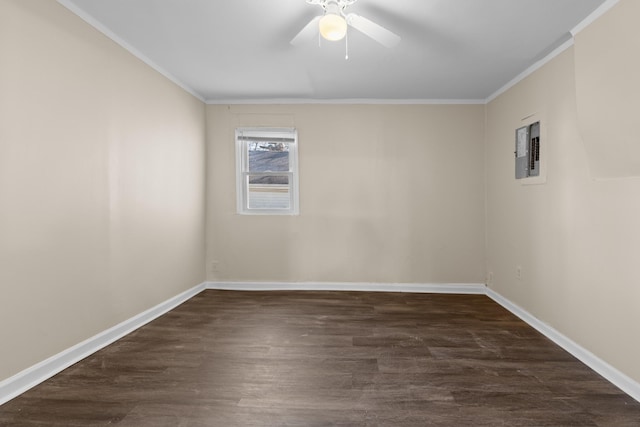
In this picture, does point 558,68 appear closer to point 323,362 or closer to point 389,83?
point 389,83

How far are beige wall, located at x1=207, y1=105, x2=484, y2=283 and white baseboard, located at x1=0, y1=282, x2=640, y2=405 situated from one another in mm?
90

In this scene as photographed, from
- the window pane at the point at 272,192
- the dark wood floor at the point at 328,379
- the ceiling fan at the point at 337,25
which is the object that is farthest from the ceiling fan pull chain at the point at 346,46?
the dark wood floor at the point at 328,379

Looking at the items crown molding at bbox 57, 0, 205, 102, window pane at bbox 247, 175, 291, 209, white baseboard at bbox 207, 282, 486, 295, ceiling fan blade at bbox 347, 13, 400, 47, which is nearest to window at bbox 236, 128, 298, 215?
window pane at bbox 247, 175, 291, 209

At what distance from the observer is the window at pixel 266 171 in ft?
15.9

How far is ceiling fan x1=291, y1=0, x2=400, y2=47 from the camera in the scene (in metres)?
2.03

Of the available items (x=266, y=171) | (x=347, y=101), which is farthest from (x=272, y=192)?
(x=347, y=101)

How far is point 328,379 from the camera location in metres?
2.35

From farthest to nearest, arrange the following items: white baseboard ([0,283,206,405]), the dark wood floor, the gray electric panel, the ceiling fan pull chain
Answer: the gray electric panel → the ceiling fan pull chain → white baseboard ([0,283,206,405]) → the dark wood floor

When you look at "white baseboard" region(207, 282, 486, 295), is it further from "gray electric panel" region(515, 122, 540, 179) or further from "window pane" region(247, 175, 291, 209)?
"gray electric panel" region(515, 122, 540, 179)

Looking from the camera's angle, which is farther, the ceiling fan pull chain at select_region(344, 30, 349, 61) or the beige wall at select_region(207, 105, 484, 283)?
the beige wall at select_region(207, 105, 484, 283)

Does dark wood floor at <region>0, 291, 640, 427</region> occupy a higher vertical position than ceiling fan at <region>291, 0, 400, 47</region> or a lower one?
lower

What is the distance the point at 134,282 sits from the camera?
10.7 ft

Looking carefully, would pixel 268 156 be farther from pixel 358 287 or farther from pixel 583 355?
pixel 583 355

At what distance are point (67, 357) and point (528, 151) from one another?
4.11 metres
